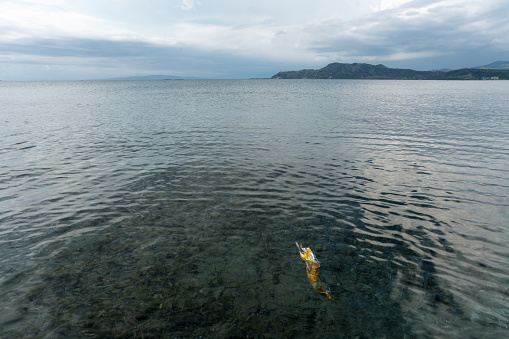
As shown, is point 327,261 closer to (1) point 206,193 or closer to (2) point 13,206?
(1) point 206,193

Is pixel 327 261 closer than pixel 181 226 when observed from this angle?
Yes

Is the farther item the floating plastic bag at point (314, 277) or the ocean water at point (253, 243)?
the floating plastic bag at point (314, 277)

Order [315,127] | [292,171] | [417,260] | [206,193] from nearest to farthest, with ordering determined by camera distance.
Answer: [417,260] → [206,193] → [292,171] → [315,127]

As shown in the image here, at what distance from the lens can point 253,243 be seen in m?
12.5

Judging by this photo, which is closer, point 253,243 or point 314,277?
point 314,277

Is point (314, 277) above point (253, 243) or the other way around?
above

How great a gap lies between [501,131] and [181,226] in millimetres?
45111

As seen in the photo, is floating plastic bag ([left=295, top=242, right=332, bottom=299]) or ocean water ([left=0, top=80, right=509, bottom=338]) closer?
ocean water ([left=0, top=80, right=509, bottom=338])

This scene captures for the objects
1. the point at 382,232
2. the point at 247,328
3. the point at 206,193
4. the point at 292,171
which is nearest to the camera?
the point at 247,328

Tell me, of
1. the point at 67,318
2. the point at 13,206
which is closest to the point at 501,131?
the point at 67,318

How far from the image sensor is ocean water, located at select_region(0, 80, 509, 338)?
8477mm

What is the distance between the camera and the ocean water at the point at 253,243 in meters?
8.48

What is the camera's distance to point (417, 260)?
36.3 ft

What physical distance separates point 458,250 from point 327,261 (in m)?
5.90
